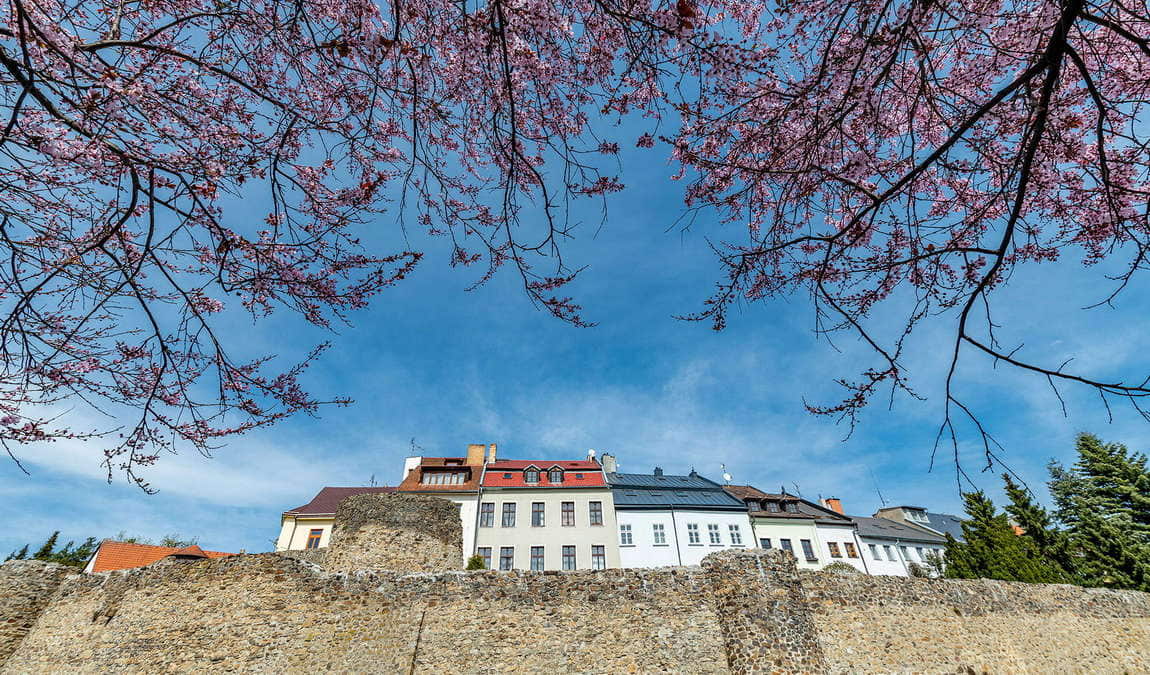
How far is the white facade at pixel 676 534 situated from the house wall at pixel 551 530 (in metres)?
0.78

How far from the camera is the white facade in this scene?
20234 millimetres

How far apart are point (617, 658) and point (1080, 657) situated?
1172 cm

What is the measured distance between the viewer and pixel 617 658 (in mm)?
8016

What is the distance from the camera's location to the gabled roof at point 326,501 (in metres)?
20.4

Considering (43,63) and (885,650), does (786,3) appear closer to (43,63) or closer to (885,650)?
(43,63)

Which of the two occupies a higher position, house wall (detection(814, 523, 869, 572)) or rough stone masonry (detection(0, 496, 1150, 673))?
house wall (detection(814, 523, 869, 572))

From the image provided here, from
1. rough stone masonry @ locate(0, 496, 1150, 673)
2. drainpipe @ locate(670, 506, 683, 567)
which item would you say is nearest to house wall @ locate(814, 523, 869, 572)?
drainpipe @ locate(670, 506, 683, 567)

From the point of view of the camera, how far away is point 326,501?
2186 cm

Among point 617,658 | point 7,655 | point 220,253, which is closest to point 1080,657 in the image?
point 617,658

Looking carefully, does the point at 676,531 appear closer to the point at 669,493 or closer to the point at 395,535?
the point at 669,493

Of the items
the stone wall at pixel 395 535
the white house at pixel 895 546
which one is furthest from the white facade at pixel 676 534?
the stone wall at pixel 395 535

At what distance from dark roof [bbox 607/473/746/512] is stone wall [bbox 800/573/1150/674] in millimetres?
11879

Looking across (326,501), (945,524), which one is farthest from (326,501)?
(945,524)

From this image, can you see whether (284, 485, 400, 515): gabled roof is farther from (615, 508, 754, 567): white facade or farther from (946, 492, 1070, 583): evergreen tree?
(946, 492, 1070, 583): evergreen tree
